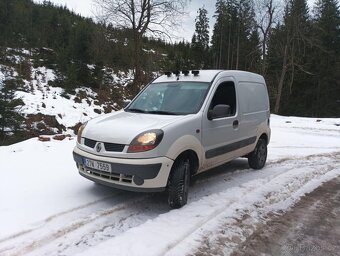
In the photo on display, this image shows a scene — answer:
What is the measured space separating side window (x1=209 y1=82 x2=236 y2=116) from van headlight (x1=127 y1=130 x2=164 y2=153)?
64.3 inches

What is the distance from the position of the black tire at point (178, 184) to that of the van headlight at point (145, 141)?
0.55 metres

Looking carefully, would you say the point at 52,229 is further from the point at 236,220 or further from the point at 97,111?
the point at 97,111

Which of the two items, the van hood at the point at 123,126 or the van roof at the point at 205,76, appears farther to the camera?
the van roof at the point at 205,76

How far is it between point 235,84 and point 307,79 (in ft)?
137

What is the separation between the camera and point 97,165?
479 centimetres

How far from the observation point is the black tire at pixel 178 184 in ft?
15.8

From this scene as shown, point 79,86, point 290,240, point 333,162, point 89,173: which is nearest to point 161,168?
point 89,173

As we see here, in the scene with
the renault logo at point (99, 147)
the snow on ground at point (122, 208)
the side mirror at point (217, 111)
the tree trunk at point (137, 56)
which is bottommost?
the snow on ground at point (122, 208)

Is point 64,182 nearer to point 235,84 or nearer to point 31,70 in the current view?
point 235,84

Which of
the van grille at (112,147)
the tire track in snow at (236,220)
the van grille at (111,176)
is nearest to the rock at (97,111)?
the tire track in snow at (236,220)

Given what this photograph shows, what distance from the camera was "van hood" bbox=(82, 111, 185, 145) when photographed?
4641 mm

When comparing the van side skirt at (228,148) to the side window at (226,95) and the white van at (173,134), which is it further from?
the side window at (226,95)

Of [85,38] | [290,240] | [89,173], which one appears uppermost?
[85,38]

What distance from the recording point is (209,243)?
12.8 feet
